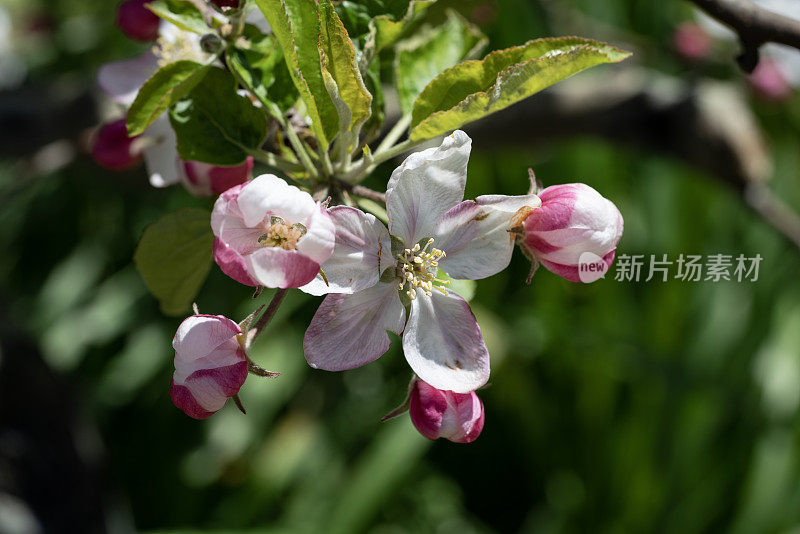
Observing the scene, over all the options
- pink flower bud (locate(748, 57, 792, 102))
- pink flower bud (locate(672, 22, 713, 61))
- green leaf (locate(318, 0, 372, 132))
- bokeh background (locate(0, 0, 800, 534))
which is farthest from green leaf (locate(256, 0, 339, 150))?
pink flower bud (locate(748, 57, 792, 102))

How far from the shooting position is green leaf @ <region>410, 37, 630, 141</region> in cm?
39

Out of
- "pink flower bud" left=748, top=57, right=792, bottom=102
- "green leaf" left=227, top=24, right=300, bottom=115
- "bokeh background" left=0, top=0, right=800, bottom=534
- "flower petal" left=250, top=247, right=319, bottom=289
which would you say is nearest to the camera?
"flower petal" left=250, top=247, right=319, bottom=289

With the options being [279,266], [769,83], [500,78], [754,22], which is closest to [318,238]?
[279,266]

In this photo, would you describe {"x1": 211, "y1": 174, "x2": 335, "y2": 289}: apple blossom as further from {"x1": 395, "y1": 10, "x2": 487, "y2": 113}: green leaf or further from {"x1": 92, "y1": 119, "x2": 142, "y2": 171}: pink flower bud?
{"x1": 92, "y1": 119, "x2": 142, "y2": 171}: pink flower bud

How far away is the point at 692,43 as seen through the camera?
1.78 m

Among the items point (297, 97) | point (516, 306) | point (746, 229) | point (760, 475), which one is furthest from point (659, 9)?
point (297, 97)

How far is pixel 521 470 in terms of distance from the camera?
2186 millimetres

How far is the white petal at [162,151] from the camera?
562 mm

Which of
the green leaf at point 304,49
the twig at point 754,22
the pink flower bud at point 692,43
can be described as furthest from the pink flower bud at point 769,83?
the green leaf at point 304,49

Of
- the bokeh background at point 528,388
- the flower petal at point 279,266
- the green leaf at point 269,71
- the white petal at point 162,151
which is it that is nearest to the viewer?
the flower petal at point 279,266

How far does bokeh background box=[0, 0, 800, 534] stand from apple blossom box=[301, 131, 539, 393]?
3.55ft

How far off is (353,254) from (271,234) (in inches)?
2.0

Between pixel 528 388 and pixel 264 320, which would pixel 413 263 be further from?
pixel 528 388

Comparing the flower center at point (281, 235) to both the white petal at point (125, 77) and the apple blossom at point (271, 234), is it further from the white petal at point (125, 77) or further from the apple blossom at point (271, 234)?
the white petal at point (125, 77)
